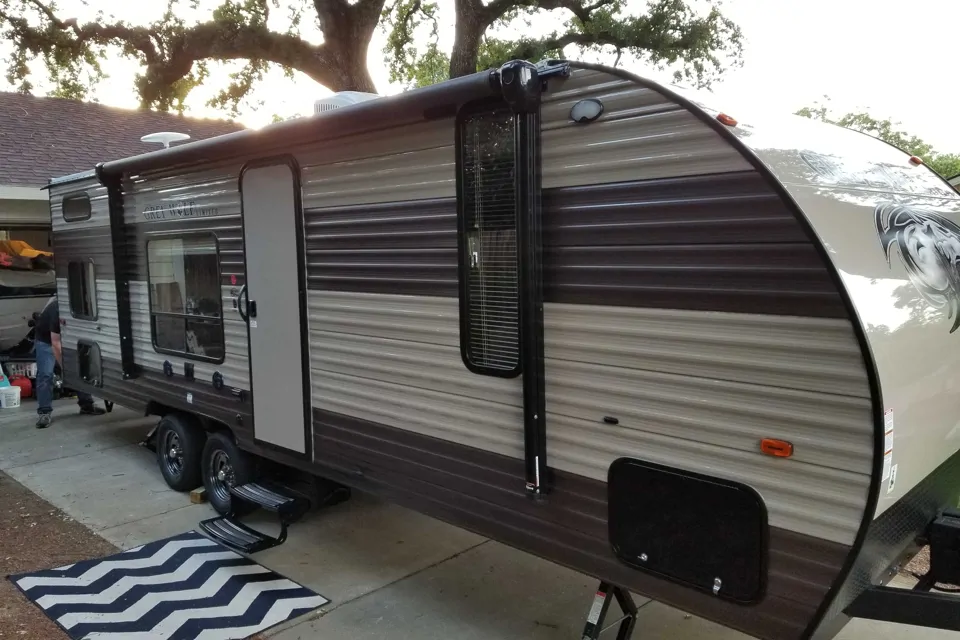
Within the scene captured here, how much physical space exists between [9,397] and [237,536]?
6.22 m

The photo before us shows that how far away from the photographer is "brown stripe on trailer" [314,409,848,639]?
7.76ft

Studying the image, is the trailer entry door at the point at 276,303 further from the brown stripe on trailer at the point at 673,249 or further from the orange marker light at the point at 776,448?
the orange marker light at the point at 776,448

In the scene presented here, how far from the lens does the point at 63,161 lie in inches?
439

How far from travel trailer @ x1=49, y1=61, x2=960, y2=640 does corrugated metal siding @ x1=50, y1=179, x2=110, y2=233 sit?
2866 mm

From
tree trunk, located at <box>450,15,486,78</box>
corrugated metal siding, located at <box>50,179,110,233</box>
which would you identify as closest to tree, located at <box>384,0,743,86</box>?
tree trunk, located at <box>450,15,486,78</box>

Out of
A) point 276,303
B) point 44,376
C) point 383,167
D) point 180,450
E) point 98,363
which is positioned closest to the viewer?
point 383,167

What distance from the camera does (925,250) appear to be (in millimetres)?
2855

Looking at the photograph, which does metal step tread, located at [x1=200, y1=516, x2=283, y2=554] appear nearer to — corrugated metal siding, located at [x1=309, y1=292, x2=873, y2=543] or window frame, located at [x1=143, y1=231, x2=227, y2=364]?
window frame, located at [x1=143, y1=231, x2=227, y2=364]

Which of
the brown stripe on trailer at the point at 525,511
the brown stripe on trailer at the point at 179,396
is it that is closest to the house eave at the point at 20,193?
the brown stripe on trailer at the point at 179,396

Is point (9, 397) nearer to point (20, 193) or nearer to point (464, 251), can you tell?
point (20, 193)

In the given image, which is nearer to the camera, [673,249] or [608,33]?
[673,249]

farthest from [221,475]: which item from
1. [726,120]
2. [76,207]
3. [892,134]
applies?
[892,134]

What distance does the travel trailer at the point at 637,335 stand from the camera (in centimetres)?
231

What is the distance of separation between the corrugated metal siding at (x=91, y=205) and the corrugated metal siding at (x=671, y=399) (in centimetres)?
399
